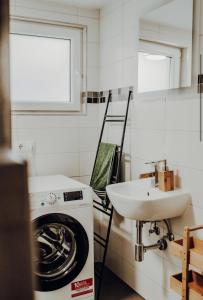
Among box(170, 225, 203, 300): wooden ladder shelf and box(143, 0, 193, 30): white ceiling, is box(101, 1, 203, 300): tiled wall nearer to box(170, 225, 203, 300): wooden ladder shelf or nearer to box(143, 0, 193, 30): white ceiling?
box(170, 225, 203, 300): wooden ladder shelf

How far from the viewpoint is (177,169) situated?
2123 mm

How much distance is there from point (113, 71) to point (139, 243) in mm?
1524

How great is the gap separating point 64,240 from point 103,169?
697 mm

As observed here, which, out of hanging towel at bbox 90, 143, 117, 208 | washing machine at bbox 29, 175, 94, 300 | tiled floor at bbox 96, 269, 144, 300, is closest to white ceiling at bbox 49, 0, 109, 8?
hanging towel at bbox 90, 143, 117, 208

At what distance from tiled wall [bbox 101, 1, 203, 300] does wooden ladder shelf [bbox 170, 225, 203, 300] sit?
25cm

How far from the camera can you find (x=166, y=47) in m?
2.12

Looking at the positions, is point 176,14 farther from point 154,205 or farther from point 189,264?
point 189,264

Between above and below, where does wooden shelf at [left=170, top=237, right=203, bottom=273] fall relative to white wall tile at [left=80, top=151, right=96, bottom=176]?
below

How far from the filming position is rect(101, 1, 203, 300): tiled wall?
198cm

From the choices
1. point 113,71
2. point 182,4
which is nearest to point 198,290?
point 182,4

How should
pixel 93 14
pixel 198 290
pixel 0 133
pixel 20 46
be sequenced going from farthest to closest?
1. pixel 93 14
2. pixel 20 46
3. pixel 198 290
4. pixel 0 133

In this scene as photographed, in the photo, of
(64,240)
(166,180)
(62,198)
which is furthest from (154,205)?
(64,240)

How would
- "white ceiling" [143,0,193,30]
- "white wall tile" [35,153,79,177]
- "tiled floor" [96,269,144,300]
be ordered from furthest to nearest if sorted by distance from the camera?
"white wall tile" [35,153,79,177] < "tiled floor" [96,269,144,300] < "white ceiling" [143,0,193,30]

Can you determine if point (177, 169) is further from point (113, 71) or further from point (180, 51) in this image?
point (113, 71)
